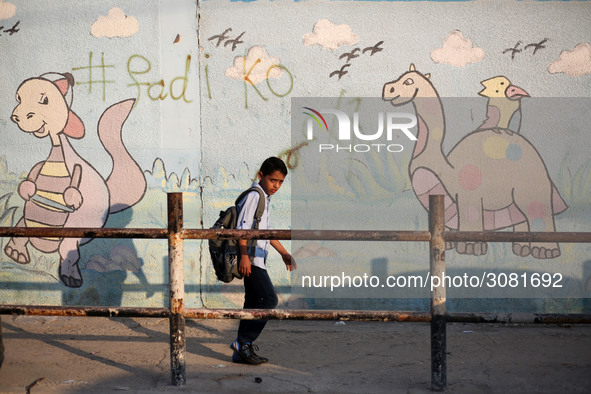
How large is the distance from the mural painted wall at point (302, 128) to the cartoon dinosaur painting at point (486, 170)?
1 cm

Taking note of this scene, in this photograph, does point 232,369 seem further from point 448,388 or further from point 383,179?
point 383,179

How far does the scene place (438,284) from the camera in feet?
11.9

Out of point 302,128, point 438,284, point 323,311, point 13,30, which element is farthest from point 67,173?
point 438,284

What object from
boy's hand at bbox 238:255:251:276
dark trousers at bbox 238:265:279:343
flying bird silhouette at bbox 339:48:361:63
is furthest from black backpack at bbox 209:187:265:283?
flying bird silhouette at bbox 339:48:361:63

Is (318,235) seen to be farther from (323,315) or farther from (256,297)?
(256,297)

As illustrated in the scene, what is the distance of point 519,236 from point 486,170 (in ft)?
7.98

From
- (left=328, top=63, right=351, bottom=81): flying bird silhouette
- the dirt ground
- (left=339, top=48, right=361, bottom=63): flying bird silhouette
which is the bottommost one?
the dirt ground

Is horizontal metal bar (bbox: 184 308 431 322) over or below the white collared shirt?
below

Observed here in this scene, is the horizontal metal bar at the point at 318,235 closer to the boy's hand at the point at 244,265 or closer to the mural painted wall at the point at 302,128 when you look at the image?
the boy's hand at the point at 244,265

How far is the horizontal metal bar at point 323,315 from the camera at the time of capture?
11.6ft

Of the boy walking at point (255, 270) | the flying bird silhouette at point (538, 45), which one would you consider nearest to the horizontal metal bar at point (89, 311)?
the boy walking at point (255, 270)

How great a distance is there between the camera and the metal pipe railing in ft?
11.7

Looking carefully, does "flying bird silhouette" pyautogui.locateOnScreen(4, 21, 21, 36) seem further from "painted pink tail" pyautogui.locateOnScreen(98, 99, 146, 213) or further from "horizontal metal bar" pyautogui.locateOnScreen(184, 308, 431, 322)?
"horizontal metal bar" pyautogui.locateOnScreen(184, 308, 431, 322)

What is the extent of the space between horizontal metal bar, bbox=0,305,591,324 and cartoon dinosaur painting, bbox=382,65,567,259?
2360 mm
